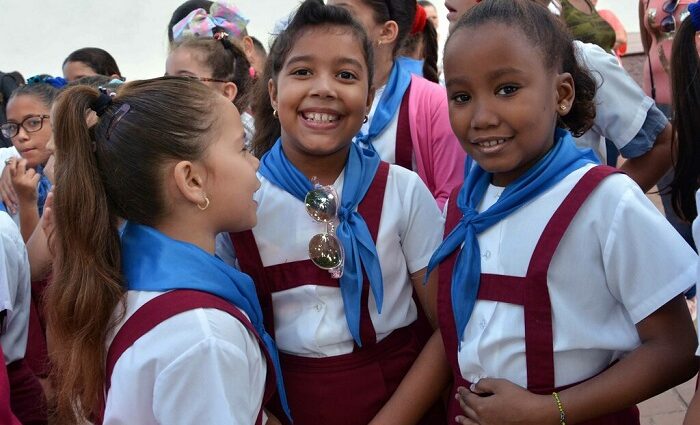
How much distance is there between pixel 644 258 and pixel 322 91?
32.9 inches

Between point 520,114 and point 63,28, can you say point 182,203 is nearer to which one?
point 520,114

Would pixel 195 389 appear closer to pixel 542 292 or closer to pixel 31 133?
pixel 542 292

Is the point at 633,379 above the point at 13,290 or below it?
above

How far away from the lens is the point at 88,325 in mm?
1540

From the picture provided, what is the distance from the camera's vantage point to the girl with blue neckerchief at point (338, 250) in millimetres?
1844

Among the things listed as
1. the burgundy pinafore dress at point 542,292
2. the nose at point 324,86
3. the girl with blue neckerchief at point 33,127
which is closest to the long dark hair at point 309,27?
the nose at point 324,86

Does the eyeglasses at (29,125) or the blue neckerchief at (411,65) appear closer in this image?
the blue neckerchief at (411,65)

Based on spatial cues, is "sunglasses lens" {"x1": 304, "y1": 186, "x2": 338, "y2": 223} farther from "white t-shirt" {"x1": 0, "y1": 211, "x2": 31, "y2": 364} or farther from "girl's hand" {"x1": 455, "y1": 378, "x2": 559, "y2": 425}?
"white t-shirt" {"x1": 0, "y1": 211, "x2": 31, "y2": 364}

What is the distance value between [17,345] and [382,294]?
3.99 ft

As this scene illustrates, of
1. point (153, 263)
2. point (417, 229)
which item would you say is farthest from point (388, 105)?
point (153, 263)

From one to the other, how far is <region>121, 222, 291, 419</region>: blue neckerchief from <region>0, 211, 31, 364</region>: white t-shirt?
2.89 feet

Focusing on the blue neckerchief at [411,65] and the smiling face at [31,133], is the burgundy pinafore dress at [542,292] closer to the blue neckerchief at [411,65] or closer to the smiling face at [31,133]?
the blue neckerchief at [411,65]

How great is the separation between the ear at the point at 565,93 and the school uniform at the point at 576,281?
15 centimetres

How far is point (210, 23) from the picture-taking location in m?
3.40
